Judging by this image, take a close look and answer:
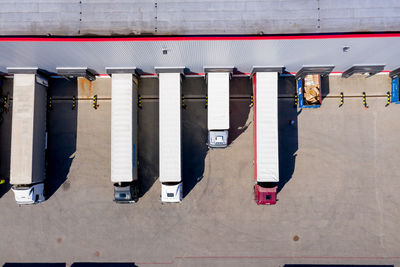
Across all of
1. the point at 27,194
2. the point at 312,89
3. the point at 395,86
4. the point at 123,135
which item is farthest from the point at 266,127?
the point at 27,194

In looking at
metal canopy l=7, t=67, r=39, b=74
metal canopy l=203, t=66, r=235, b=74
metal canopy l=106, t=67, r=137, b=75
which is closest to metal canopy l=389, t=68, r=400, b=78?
metal canopy l=203, t=66, r=235, b=74

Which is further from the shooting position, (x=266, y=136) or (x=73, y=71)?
(x=73, y=71)

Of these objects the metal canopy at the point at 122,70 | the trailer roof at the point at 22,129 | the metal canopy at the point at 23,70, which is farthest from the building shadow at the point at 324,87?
the trailer roof at the point at 22,129

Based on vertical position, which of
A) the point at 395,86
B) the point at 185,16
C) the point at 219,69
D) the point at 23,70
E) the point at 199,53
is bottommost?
the point at 395,86

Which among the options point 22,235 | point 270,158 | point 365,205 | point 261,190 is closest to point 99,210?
point 22,235

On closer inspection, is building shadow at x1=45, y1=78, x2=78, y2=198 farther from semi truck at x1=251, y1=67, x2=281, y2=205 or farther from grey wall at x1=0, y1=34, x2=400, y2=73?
semi truck at x1=251, y1=67, x2=281, y2=205

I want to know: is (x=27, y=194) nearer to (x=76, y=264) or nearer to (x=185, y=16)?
(x=76, y=264)

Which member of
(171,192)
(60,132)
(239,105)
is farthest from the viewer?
(239,105)
